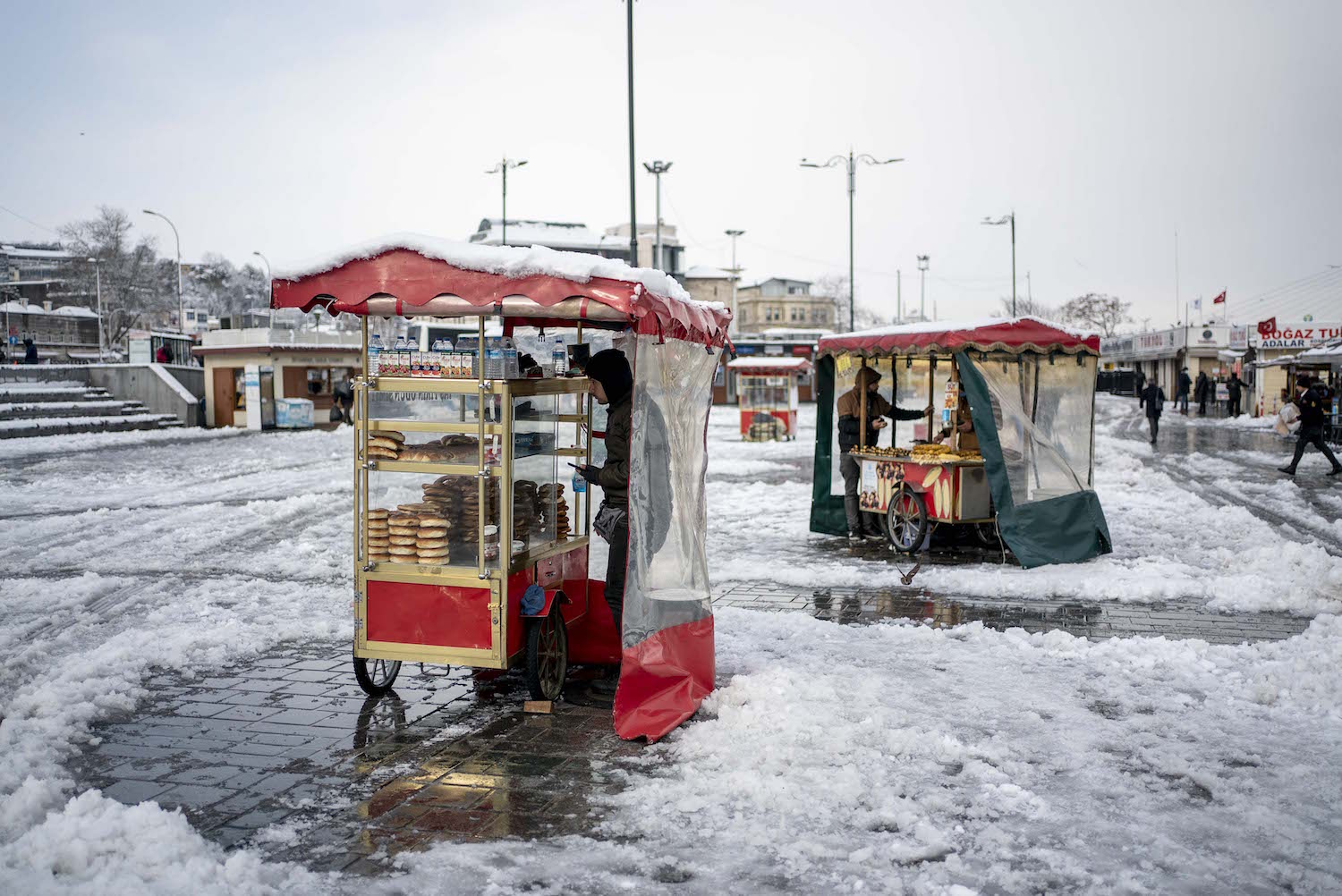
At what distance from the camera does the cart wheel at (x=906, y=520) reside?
484 inches

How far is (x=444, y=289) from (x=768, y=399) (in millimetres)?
29571

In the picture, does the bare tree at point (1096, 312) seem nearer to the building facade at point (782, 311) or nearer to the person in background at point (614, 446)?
the building facade at point (782, 311)

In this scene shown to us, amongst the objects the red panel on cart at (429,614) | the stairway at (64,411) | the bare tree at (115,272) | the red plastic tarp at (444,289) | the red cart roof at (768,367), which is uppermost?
the bare tree at (115,272)

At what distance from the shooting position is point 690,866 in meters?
4.32

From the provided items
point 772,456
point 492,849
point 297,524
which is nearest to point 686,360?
point 492,849

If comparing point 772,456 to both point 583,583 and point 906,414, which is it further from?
point 583,583

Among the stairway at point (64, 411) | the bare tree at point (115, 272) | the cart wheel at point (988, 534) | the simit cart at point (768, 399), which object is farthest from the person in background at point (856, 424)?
the bare tree at point (115, 272)

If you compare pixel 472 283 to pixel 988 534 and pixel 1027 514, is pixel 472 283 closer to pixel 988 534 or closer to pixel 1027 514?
pixel 1027 514

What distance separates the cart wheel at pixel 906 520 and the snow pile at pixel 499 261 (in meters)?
6.93

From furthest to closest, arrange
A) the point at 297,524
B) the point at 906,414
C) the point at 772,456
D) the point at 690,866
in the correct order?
the point at 772,456
the point at 297,524
the point at 906,414
the point at 690,866

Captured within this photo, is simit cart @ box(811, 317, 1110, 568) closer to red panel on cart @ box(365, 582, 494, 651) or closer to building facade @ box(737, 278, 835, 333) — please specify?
red panel on cart @ box(365, 582, 494, 651)

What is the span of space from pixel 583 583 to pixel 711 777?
7.94 feet

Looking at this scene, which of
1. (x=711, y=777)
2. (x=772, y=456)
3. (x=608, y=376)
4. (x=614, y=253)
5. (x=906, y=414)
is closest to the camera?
(x=711, y=777)

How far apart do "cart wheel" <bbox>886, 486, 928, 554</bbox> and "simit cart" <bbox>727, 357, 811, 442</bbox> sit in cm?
2159
